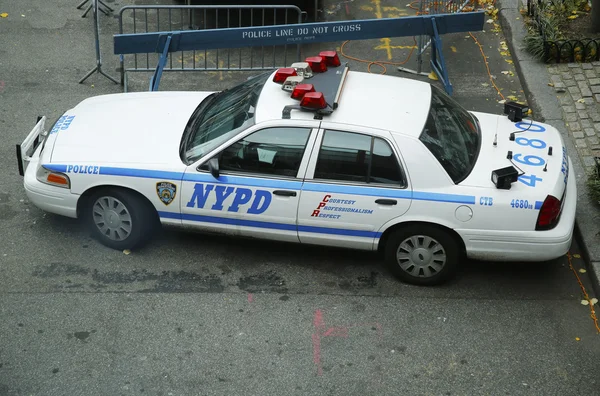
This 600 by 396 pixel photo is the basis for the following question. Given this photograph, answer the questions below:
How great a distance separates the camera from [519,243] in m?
6.79

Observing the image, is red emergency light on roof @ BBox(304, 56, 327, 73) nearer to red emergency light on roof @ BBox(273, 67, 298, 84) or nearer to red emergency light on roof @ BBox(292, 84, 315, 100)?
red emergency light on roof @ BBox(273, 67, 298, 84)

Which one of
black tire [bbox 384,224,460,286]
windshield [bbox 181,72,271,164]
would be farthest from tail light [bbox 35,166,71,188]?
black tire [bbox 384,224,460,286]

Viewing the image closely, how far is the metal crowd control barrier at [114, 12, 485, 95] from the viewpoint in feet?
30.6

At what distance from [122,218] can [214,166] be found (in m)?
1.06

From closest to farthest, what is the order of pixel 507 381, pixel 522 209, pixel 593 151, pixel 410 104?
1. pixel 507 381
2. pixel 522 209
3. pixel 410 104
4. pixel 593 151

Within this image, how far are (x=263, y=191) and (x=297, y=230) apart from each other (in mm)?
463

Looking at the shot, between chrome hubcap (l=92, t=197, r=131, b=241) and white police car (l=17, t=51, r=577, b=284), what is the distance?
12 millimetres

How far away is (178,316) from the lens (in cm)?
677

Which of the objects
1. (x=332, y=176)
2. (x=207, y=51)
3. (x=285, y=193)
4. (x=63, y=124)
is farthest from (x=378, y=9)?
(x=285, y=193)

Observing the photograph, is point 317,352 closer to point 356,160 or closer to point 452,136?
point 356,160

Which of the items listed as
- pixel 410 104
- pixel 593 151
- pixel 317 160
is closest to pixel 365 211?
pixel 317 160

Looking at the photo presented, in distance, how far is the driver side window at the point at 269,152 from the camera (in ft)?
22.7

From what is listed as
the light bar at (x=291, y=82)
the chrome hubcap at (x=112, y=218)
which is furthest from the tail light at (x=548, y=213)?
the chrome hubcap at (x=112, y=218)

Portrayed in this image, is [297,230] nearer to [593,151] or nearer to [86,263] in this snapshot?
[86,263]
